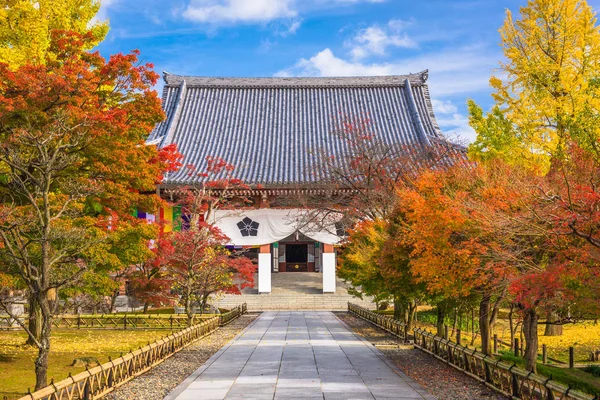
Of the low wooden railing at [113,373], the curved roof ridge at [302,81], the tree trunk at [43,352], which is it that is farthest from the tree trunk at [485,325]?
the curved roof ridge at [302,81]

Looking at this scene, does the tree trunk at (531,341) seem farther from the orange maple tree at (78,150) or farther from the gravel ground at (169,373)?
the orange maple tree at (78,150)

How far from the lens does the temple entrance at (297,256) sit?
4753 centimetres

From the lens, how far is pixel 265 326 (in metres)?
24.4

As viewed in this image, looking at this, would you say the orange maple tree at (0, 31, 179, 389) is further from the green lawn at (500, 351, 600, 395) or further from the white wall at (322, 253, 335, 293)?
the white wall at (322, 253, 335, 293)

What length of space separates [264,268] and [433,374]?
80.8ft

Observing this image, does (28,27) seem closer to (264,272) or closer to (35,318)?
(35,318)

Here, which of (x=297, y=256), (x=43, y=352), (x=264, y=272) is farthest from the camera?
(x=297, y=256)

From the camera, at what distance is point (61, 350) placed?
17.0 metres

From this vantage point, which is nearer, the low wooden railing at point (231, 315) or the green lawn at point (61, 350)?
the green lawn at point (61, 350)

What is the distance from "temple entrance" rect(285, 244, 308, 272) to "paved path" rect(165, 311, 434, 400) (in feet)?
88.0

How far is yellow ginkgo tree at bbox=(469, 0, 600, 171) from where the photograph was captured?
707 inches

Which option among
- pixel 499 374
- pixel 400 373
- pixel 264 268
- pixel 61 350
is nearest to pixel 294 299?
pixel 264 268

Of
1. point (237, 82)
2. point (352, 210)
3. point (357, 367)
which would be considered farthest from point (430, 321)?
point (237, 82)

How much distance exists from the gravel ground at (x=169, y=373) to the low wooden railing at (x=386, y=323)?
5259 mm
